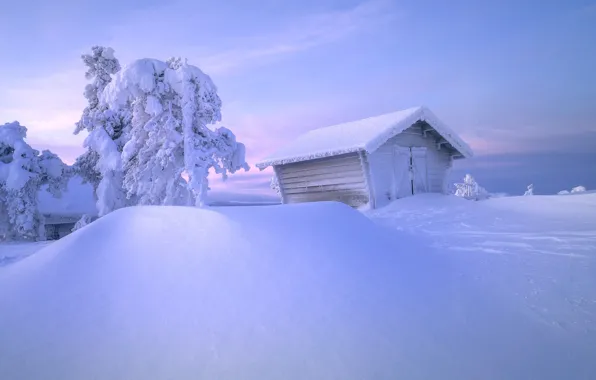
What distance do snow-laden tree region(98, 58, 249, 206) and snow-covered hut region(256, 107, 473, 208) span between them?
90.0 inches

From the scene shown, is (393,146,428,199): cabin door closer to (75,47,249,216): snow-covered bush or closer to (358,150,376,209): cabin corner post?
(358,150,376,209): cabin corner post

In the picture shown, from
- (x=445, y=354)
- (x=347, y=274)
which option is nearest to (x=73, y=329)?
(x=347, y=274)

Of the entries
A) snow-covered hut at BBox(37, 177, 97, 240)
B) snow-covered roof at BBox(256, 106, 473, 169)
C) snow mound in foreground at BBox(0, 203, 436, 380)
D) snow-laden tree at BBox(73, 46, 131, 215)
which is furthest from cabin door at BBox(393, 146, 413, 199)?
snow-covered hut at BBox(37, 177, 97, 240)

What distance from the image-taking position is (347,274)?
12.6 feet

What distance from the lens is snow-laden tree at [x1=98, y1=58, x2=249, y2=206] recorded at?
1416 cm

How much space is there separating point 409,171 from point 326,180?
130 inches

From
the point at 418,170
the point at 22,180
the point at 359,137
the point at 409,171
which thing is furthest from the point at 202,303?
the point at 22,180

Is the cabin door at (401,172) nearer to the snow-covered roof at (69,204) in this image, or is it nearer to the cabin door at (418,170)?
the cabin door at (418,170)

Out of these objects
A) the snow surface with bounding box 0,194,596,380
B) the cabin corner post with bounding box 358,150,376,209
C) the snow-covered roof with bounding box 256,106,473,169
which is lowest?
the snow surface with bounding box 0,194,596,380

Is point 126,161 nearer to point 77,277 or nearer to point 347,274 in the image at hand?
point 77,277

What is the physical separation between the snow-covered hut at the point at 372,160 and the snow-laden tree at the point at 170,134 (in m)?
2.29

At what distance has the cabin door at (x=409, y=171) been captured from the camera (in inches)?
512

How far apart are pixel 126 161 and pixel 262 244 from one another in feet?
42.2

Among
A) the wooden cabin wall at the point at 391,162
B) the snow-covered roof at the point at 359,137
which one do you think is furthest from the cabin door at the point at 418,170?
the snow-covered roof at the point at 359,137
